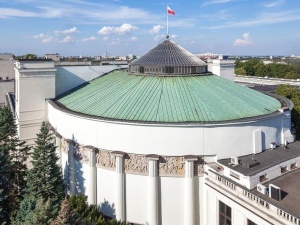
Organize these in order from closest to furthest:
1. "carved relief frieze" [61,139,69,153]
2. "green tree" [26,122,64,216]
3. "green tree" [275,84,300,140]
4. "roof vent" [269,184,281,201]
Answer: "roof vent" [269,184,281,201]
"green tree" [26,122,64,216]
"carved relief frieze" [61,139,69,153]
"green tree" [275,84,300,140]

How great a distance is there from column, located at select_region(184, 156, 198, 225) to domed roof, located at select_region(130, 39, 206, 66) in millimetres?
10928

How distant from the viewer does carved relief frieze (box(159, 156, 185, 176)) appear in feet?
72.0

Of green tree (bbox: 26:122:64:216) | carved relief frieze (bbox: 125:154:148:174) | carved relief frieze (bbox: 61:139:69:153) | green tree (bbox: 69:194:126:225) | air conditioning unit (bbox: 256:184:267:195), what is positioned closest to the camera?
air conditioning unit (bbox: 256:184:267:195)

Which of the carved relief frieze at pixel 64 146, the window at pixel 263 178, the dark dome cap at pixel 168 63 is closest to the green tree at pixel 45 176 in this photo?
the carved relief frieze at pixel 64 146

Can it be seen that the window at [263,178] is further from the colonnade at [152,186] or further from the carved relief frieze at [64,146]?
the carved relief frieze at [64,146]

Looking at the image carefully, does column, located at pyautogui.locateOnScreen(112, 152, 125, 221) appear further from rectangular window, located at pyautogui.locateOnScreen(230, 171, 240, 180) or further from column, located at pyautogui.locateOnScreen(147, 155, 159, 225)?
rectangular window, located at pyautogui.locateOnScreen(230, 171, 240, 180)

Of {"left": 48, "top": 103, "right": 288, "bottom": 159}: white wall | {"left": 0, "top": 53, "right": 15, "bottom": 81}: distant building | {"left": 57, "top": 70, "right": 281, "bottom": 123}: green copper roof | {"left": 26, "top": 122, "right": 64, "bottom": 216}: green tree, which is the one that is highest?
{"left": 0, "top": 53, "right": 15, "bottom": 81}: distant building

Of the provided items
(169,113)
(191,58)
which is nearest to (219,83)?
(191,58)

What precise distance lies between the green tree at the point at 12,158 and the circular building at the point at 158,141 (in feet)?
11.7

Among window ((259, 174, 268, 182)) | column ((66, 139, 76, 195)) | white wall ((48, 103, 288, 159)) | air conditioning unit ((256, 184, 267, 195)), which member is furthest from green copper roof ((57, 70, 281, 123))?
air conditioning unit ((256, 184, 267, 195))

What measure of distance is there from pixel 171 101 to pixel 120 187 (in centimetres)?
741

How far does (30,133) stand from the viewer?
3388 centimetres

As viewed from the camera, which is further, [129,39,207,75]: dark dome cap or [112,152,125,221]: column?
[129,39,207,75]: dark dome cap

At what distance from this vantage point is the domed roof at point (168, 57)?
30.1 meters
